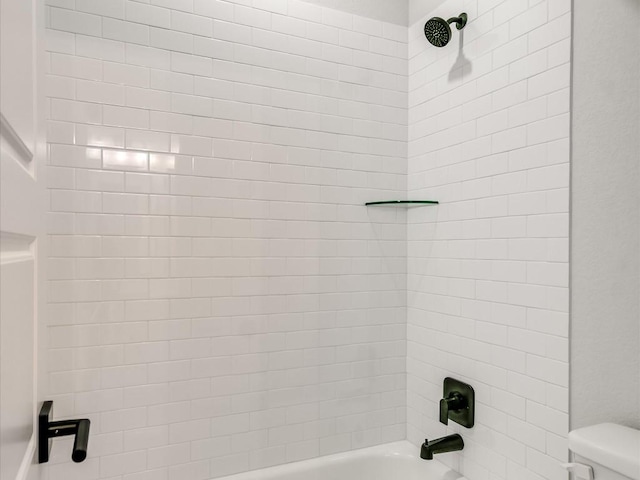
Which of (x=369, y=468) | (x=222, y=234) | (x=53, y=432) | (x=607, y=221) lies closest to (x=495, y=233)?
(x=607, y=221)

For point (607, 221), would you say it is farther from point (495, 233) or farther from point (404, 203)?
point (404, 203)

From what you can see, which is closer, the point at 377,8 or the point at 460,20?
the point at 460,20

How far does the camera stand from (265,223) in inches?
71.4

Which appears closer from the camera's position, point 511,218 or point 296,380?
point 511,218

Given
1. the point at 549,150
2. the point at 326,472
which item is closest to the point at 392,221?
the point at 549,150

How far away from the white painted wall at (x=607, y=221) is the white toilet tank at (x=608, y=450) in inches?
4.1

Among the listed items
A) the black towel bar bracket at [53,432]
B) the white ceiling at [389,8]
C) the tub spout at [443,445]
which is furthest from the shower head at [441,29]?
the black towel bar bracket at [53,432]

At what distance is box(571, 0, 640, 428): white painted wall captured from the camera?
1.30 m

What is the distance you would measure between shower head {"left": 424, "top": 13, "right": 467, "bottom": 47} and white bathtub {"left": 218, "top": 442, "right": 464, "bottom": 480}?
67.2 inches

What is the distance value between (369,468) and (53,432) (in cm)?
147

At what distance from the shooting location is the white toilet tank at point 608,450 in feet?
3.55

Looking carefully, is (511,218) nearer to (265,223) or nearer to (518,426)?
(518,426)

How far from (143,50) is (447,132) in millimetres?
1231

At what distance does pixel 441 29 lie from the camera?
171 centimetres
